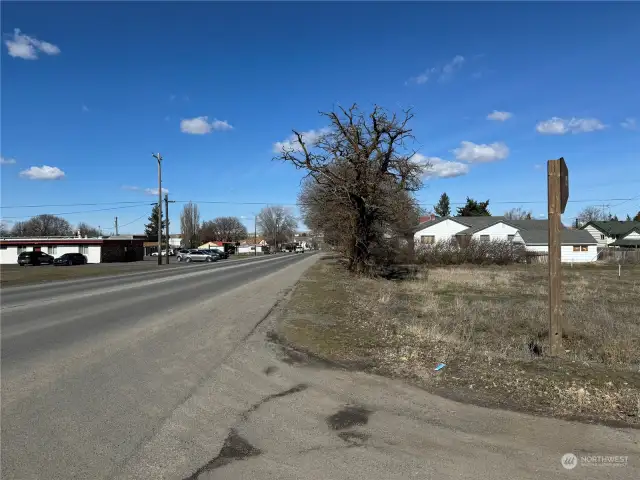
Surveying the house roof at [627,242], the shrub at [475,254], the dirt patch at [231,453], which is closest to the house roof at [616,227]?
the house roof at [627,242]

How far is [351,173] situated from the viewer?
2573 cm

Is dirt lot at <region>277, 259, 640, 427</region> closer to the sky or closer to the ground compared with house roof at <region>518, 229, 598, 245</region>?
closer to the ground

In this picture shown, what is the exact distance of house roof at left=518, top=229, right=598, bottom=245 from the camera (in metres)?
59.8

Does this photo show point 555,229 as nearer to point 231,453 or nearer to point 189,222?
point 231,453

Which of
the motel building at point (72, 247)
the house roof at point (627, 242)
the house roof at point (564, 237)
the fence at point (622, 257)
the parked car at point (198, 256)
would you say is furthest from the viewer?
the house roof at point (627, 242)

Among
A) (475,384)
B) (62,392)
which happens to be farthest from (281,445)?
(62,392)

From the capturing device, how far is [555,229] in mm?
7000

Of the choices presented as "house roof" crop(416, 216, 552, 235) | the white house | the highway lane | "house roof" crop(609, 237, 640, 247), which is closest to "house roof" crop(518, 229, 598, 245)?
the white house

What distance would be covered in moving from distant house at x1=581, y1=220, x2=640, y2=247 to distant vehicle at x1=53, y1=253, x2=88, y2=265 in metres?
82.2

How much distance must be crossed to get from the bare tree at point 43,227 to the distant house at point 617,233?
128784 millimetres

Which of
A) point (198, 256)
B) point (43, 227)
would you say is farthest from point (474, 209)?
point (43, 227)

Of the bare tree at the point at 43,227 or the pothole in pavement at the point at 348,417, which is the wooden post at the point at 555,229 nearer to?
the pothole in pavement at the point at 348,417

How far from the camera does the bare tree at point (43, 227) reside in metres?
130

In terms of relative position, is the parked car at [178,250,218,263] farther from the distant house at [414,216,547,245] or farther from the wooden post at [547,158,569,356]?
the wooden post at [547,158,569,356]
